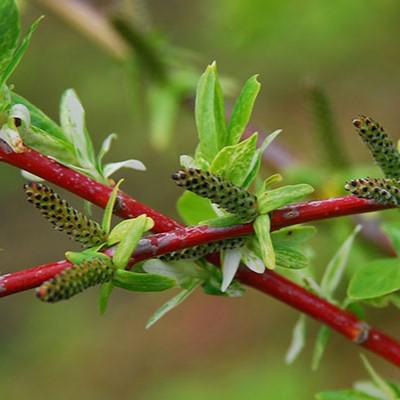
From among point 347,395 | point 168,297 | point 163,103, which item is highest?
point 163,103

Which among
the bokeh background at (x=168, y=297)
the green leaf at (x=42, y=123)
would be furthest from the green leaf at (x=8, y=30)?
the bokeh background at (x=168, y=297)

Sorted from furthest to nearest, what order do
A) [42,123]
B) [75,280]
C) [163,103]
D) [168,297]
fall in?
1. [168,297]
2. [163,103]
3. [42,123]
4. [75,280]

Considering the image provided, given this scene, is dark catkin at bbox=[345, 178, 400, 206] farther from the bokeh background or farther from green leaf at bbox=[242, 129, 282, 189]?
the bokeh background

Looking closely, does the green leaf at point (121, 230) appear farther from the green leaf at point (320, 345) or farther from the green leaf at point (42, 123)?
the green leaf at point (320, 345)

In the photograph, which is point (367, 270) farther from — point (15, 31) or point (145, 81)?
point (145, 81)

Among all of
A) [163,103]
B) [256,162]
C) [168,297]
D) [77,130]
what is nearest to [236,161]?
[256,162]

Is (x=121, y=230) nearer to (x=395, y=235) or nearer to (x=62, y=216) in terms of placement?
(x=62, y=216)
